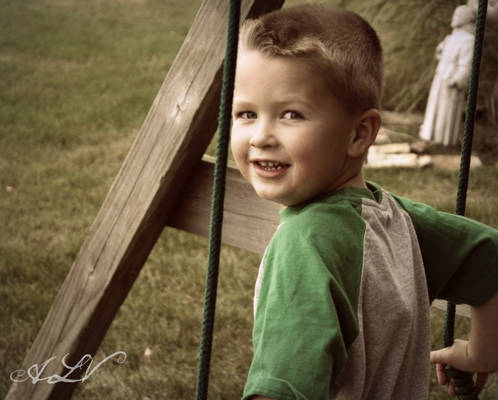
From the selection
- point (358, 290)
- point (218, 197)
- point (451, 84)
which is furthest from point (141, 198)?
point (451, 84)

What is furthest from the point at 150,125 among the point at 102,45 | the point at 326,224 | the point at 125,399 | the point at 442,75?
the point at 102,45

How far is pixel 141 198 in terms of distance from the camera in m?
1.90

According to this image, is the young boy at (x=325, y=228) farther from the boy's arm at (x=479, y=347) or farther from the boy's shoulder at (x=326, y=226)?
the boy's arm at (x=479, y=347)

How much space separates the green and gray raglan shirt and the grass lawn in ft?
5.50

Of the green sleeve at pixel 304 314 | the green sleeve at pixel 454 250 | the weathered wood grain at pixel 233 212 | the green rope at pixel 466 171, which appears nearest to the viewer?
the green sleeve at pixel 304 314

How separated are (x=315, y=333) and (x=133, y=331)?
254 cm

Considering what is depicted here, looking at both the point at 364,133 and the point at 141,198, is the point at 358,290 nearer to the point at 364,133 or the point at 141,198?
the point at 364,133

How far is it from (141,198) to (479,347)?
0.98 meters

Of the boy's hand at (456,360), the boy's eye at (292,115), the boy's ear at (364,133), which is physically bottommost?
the boy's hand at (456,360)

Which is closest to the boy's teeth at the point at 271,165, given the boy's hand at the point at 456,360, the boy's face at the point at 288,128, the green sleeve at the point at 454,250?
the boy's face at the point at 288,128

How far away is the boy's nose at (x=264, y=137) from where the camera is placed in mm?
1135

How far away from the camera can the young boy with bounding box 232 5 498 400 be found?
3.21ft

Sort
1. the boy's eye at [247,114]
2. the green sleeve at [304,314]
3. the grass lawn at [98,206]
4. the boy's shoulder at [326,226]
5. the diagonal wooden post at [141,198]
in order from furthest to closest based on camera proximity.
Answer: the grass lawn at [98,206] → the diagonal wooden post at [141,198] → the boy's eye at [247,114] → the boy's shoulder at [326,226] → the green sleeve at [304,314]

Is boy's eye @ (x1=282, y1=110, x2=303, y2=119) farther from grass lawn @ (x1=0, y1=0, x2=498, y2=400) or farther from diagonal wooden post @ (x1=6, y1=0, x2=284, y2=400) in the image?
grass lawn @ (x1=0, y1=0, x2=498, y2=400)
